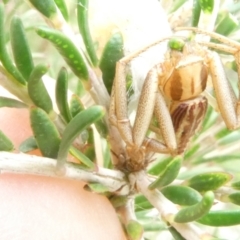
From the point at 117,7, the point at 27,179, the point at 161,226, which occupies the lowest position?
the point at 161,226

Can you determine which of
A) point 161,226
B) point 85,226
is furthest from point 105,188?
point 161,226

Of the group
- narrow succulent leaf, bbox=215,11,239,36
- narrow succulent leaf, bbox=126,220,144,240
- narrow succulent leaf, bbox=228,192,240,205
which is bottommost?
narrow succulent leaf, bbox=126,220,144,240

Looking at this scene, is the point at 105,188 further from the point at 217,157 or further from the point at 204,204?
the point at 217,157

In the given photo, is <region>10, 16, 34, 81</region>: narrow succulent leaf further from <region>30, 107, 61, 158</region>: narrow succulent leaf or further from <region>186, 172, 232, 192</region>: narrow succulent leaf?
<region>186, 172, 232, 192</region>: narrow succulent leaf

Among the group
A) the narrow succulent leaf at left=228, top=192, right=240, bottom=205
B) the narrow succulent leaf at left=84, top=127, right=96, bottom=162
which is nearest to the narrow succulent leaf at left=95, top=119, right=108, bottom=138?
the narrow succulent leaf at left=84, top=127, right=96, bottom=162

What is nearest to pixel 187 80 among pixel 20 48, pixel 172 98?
pixel 172 98

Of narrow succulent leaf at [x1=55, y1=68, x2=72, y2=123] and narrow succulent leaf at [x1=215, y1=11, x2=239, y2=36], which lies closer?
narrow succulent leaf at [x1=55, y1=68, x2=72, y2=123]
